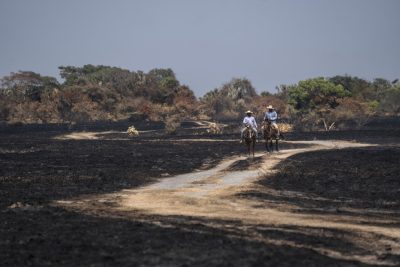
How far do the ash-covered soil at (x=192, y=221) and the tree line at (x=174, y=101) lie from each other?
1612 inches

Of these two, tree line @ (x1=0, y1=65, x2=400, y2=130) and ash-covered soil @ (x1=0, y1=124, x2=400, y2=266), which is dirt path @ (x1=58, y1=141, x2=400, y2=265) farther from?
tree line @ (x1=0, y1=65, x2=400, y2=130)

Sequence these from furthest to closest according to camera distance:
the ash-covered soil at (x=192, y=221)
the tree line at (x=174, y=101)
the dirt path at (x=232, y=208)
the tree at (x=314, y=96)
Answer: the tree at (x=314, y=96) < the tree line at (x=174, y=101) < the dirt path at (x=232, y=208) < the ash-covered soil at (x=192, y=221)

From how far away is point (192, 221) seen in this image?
14.0 m

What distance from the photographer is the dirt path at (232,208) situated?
1217 cm

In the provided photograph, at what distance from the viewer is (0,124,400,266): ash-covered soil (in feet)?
35.1

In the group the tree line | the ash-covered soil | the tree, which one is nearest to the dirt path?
the ash-covered soil

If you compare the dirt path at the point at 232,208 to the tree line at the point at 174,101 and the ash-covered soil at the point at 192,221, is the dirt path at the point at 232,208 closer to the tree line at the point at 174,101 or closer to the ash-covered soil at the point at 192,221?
the ash-covered soil at the point at 192,221

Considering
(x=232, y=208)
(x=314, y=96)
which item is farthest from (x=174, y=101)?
(x=232, y=208)

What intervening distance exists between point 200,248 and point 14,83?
97.4 meters

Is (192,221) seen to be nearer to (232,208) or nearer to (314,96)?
(232,208)

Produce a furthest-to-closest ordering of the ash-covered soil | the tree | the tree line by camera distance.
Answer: the tree < the tree line < the ash-covered soil

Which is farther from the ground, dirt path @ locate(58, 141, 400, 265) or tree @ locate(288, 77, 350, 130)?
tree @ locate(288, 77, 350, 130)

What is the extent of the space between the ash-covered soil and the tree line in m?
40.9

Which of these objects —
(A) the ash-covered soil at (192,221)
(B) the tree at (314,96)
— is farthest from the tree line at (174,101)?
(A) the ash-covered soil at (192,221)
